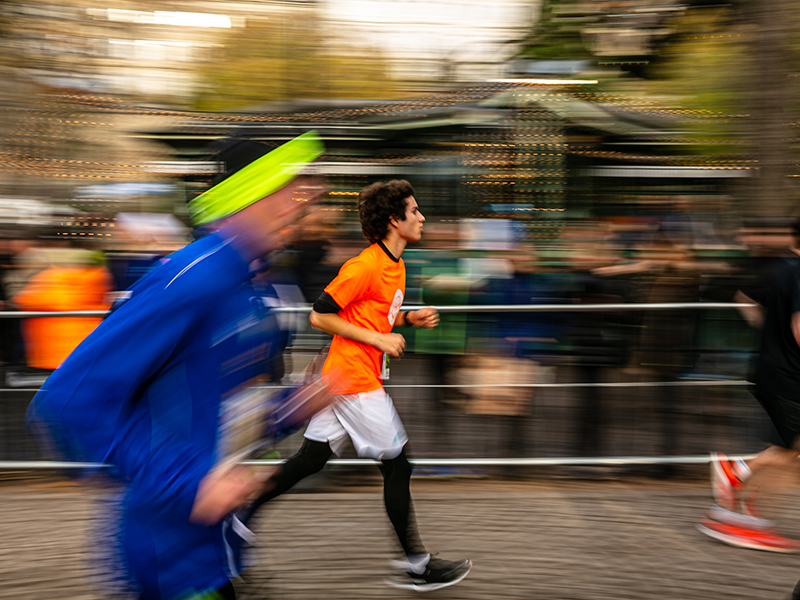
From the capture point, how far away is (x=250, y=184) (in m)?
1.55

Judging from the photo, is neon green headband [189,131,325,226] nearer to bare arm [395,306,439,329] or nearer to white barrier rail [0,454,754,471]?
bare arm [395,306,439,329]

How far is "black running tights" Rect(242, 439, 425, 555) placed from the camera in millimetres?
3264

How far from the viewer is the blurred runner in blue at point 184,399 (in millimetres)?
1393

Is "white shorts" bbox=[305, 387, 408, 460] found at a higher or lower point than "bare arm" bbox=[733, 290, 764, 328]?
lower

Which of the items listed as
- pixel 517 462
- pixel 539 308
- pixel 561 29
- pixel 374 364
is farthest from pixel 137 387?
pixel 561 29

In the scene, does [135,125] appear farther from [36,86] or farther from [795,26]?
[795,26]

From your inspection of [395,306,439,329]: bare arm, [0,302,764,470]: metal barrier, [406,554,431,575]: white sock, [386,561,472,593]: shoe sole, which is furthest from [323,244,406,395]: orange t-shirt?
[0,302,764,470]: metal barrier

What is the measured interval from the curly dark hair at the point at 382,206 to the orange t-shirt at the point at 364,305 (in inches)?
3.4

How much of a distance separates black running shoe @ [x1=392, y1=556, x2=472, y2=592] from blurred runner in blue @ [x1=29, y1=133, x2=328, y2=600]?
189cm

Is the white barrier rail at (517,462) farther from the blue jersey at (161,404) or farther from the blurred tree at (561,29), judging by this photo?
the blurred tree at (561,29)

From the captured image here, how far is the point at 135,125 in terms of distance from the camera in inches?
479

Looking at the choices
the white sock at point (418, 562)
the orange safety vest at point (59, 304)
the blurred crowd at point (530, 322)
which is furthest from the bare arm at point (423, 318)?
the orange safety vest at point (59, 304)

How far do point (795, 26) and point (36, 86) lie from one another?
10.5 meters

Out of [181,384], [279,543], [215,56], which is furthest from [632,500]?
[215,56]
